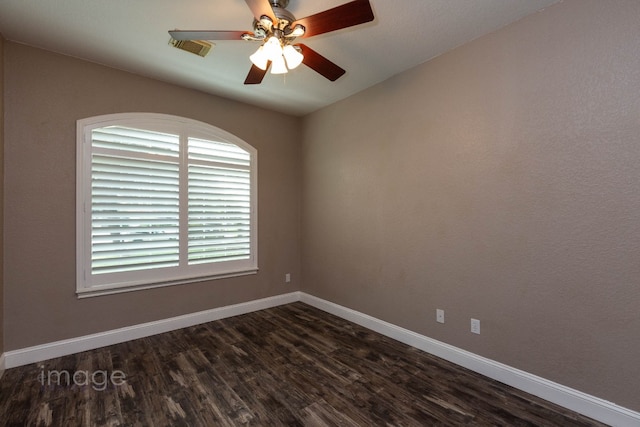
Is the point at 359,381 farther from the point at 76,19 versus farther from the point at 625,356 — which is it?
the point at 76,19

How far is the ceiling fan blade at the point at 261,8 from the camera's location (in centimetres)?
158

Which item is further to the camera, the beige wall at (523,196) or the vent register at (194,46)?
the vent register at (194,46)

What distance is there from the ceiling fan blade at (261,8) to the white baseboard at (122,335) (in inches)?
123

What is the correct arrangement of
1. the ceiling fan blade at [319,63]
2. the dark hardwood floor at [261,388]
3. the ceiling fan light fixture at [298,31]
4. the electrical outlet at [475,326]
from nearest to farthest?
the ceiling fan light fixture at [298,31]
the dark hardwood floor at [261,388]
the ceiling fan blade at [319,63]
the electrical outlet at [475,326]

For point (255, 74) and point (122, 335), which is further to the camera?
point (122, 335)

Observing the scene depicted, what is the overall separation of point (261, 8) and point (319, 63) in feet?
1.96

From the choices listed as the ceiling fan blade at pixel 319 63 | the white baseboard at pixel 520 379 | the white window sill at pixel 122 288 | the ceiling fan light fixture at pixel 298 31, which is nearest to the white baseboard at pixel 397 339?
the white baseboard at pixel 520 379

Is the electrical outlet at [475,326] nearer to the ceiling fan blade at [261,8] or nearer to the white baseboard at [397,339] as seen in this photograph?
the white baseboard at [397,339]

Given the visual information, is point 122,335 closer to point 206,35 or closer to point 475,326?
point 206,35

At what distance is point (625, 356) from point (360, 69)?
9.71 feet

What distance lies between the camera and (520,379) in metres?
2.14

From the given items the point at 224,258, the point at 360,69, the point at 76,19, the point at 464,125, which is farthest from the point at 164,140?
the point at 464,125

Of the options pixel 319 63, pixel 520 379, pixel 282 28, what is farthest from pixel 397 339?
pixel 282 28

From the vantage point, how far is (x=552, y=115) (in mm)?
1996
